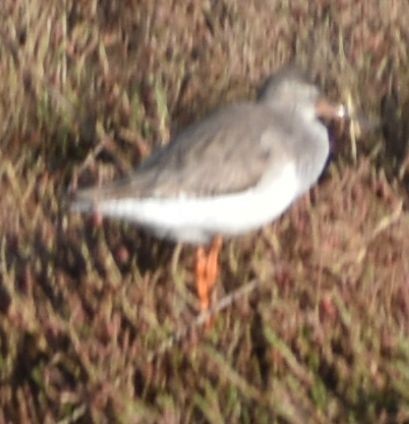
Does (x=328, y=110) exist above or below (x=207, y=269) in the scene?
above

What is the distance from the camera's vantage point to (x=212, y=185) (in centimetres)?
376

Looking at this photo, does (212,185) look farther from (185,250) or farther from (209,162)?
(185,250)

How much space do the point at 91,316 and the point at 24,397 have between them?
0.29m

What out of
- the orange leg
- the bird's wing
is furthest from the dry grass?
the bird's wing

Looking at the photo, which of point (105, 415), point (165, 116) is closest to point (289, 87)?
point (165, 116)

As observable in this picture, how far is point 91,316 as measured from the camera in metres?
3.68

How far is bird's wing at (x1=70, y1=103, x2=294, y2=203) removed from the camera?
3.72m

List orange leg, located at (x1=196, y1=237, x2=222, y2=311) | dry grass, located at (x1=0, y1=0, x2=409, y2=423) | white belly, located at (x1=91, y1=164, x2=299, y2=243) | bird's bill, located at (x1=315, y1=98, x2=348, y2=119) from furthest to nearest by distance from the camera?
1. bird's bill, located at (x1=315, y1=98, x2=348, y2=119)
2. orange leg, located at (x1=196, y1=237, x2=222, y2=311)
3. white belly, located at (x1=91, y1=164, x2=299, y2=243)
4. dry grass, located at (x1=0, y1=0, x2=409, y2=423)

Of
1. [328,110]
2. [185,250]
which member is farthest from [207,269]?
[328,110]

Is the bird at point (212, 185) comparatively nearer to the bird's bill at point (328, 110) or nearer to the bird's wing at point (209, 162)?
the bird's wing at point (209, 162)

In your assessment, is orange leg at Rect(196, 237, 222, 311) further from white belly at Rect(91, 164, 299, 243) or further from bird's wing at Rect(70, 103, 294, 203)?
bird's wing at Rect(70, 103, 294, 203)

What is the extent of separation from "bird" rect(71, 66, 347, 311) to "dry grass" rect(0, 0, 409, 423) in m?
0.09

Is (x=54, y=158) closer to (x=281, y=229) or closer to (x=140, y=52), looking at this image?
(x=140, y=52)

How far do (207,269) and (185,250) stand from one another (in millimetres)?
234
